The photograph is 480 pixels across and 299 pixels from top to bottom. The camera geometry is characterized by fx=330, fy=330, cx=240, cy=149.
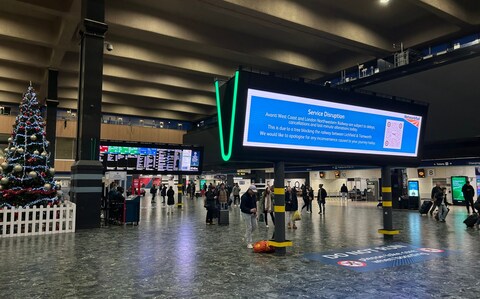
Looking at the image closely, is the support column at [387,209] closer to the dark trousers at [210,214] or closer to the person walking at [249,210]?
the person walking at [249,210]

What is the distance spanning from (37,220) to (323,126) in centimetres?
891

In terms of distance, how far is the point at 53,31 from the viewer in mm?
14477

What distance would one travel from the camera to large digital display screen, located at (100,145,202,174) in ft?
52.0

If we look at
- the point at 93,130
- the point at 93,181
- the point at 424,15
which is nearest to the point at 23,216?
the point at 93,181

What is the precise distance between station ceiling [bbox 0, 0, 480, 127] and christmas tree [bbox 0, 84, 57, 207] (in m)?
4.09

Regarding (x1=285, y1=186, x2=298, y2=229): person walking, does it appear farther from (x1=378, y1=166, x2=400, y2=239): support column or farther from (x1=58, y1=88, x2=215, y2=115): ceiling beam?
(x1=58, y1=88, x2=215, y2=115): ceiling beam

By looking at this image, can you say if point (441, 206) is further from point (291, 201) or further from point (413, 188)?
point (413, 188)

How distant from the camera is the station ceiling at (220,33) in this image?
40.7 feet

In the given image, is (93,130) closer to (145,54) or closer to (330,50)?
(145,54)

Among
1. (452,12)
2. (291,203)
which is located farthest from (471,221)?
(452,12)

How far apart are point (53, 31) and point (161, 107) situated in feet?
38.9

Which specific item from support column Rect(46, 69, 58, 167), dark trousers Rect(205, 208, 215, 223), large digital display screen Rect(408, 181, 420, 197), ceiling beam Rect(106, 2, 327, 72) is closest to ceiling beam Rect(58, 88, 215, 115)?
support column Rect(46, 69, 58, 167)

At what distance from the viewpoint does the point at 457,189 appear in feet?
75.9

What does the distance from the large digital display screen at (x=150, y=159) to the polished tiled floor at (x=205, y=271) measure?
6.55 metres
